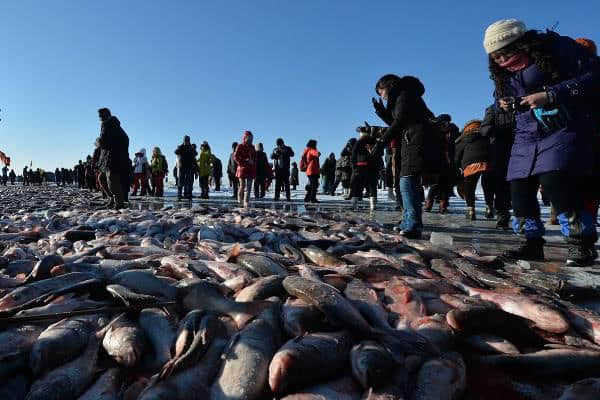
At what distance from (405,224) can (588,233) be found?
220 cm

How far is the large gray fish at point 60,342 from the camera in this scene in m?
1.58

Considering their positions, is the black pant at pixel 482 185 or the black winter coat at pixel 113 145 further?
the black winter coat at pixel 113 145

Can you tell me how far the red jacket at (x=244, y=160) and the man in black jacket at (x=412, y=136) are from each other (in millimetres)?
5498

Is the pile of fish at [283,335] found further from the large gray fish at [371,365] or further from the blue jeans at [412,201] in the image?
the blue jeans at [412,201]

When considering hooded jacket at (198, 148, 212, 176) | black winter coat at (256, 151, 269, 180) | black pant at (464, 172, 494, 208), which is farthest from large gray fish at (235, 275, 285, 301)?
hooded jacket at (198, 148, 212, 176)

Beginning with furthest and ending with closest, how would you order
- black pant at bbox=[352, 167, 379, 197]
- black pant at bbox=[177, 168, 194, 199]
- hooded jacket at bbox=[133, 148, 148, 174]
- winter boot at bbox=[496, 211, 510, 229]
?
1. hooded jacket at bbox=[133, 148, 148, 174]
2. black pant at bbox=[177, 168, 194, 199]
3. black pant at bbox=[352, 167, 379, 197]
4. winter boot at bbox=[496, 211, 510, 229]

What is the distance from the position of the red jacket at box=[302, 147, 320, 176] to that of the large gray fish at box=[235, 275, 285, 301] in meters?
11.1

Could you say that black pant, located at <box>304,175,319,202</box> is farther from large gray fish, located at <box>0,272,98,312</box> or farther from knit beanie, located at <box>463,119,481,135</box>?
large gray fish, located at <box>0,272,98,312</box>

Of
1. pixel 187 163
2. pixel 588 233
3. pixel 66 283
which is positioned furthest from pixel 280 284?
pixel 187 163

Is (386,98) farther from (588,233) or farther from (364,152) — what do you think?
(364,152)

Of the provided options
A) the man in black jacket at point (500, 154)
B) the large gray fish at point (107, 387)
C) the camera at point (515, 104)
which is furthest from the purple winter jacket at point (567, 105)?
the large gray fish at point (107, 387)

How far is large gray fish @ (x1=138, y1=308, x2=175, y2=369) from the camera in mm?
1710

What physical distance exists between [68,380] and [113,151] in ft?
26.8

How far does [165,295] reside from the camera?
6.97ft
